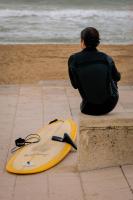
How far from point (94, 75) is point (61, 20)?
27.5 meters

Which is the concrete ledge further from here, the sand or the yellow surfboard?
the sand

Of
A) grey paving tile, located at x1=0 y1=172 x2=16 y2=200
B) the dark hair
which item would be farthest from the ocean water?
grey paving tile, located at x1=0 y1=172 x2=16 y2=200

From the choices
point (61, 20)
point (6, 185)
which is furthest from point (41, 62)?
point (61, 20)

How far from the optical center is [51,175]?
18.8 ft

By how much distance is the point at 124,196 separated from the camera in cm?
505

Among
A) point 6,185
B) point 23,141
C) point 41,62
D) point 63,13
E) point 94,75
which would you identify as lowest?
point 63,13

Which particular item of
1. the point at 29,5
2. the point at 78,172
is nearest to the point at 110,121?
the point at 78,172

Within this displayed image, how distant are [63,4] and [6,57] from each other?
107ft

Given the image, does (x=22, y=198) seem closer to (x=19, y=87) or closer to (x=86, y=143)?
(x=86, y=143)

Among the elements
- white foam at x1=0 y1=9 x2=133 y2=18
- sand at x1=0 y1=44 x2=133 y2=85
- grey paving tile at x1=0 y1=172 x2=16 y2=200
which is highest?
grey paving tile at x1=0 y1=172 x2=16 y2=200

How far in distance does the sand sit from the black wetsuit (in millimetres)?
4606

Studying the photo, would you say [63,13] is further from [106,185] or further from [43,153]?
[106,185]

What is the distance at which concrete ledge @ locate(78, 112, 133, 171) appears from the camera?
5672 mm

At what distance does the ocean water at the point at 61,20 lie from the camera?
24859 millimetres
